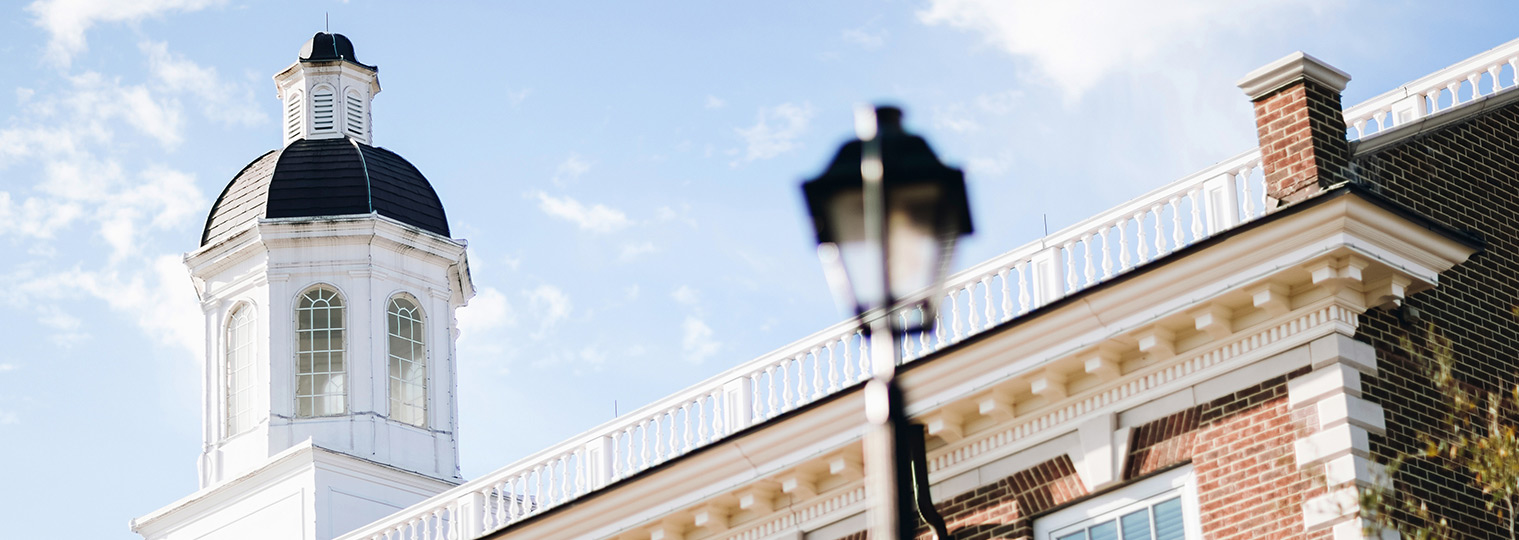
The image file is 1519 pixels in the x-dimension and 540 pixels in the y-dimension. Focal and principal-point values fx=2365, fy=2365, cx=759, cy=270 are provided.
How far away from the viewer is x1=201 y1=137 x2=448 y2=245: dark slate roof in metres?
35.8

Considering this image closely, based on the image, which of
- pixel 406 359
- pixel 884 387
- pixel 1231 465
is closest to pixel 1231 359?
pixel 1231 465

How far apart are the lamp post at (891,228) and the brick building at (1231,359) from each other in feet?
26.5

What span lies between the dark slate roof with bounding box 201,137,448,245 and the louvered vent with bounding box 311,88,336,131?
0.41 m

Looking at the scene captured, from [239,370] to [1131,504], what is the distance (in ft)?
67.2

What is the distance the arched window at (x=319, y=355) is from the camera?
35.0 metres

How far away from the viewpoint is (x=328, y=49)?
125 feet

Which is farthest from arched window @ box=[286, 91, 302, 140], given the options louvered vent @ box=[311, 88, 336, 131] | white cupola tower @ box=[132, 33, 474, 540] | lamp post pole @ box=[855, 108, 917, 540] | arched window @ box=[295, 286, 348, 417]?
lamp post pole @ box=[855, 108, 917, 540]

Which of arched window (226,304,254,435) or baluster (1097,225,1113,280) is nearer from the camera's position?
baluster (1097,225,1113,280)

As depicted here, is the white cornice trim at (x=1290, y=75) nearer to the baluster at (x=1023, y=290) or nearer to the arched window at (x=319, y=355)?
the baluster at (x=1023, y=290)

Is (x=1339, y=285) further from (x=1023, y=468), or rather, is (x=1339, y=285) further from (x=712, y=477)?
(x=712, y=477)

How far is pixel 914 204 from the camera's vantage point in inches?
386

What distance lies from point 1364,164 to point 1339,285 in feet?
5.33

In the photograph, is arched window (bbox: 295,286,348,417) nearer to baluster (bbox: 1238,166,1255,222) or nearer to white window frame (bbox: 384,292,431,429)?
white window frame (bbox: 384,292,431,429)

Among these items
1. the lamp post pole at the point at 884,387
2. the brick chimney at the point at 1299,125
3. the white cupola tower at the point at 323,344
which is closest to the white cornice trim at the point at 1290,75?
the brick chimney at the point at 1299,125
